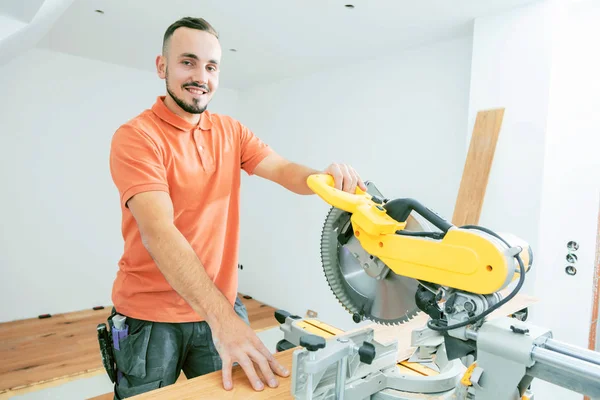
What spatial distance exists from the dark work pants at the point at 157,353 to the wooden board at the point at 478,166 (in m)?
1.89

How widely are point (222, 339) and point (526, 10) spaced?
261 cm

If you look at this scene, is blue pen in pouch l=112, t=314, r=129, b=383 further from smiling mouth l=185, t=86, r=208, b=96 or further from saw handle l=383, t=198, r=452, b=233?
saw handle l=383, t=198, r=452, b=233

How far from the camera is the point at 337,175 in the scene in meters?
1.09

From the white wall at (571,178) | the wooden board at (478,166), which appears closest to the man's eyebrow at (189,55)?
the wooden board at (478,166)

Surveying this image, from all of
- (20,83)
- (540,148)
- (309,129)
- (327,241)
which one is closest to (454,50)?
(540,148)

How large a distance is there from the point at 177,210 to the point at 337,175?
20.8 inches

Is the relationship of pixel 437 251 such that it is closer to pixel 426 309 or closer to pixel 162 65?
pixel 426 309

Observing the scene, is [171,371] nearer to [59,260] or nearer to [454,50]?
[454,50]

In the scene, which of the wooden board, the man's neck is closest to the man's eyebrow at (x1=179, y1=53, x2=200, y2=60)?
the man's neck

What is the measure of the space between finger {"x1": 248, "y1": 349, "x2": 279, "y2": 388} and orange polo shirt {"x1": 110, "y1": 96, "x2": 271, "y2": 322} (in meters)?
0.39

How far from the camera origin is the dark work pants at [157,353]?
1.23m

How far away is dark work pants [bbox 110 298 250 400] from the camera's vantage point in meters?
1.23

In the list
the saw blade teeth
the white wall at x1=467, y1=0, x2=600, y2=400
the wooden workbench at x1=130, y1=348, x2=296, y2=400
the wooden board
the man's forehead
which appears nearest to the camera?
the wooden workbench at x1=130, y1=348, x2=296, y2=400

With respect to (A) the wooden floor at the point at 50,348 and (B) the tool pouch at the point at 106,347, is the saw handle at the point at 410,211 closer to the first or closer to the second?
(B) the tool pouch at the point at 106,347
